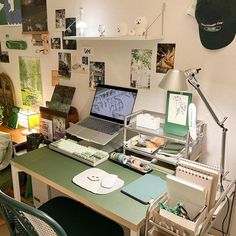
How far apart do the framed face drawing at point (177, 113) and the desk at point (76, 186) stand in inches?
10.3

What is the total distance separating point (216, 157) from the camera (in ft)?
4.94

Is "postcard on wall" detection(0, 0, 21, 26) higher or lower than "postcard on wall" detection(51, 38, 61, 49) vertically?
higher

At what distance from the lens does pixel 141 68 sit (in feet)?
5.51

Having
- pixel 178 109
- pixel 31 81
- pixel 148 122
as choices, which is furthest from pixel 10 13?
pixel 178 109

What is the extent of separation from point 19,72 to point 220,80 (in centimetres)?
186

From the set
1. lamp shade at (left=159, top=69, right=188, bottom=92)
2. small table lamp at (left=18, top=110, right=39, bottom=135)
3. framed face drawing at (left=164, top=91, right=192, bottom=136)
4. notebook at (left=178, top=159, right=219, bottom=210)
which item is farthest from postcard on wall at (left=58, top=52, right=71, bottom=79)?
notebook at (left=178, top=159, right=219, bottom=210)

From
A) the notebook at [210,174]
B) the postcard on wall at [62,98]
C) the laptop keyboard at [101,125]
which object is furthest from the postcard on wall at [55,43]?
the notebook at [210,174]

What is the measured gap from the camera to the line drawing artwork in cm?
143

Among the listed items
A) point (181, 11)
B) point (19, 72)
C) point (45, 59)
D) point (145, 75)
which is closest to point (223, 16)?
point (181, 11)

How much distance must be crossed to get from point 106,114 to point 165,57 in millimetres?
527

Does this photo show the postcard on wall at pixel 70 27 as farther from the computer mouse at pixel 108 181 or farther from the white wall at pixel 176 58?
the computer mouse at pixel 108 181

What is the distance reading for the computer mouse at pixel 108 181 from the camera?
1229 mm

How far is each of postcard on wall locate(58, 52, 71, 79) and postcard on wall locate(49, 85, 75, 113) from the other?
0.10 m

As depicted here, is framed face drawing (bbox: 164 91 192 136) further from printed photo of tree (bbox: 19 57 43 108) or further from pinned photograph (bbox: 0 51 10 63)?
pinned photograph (bbox: 0 51 10 63)
